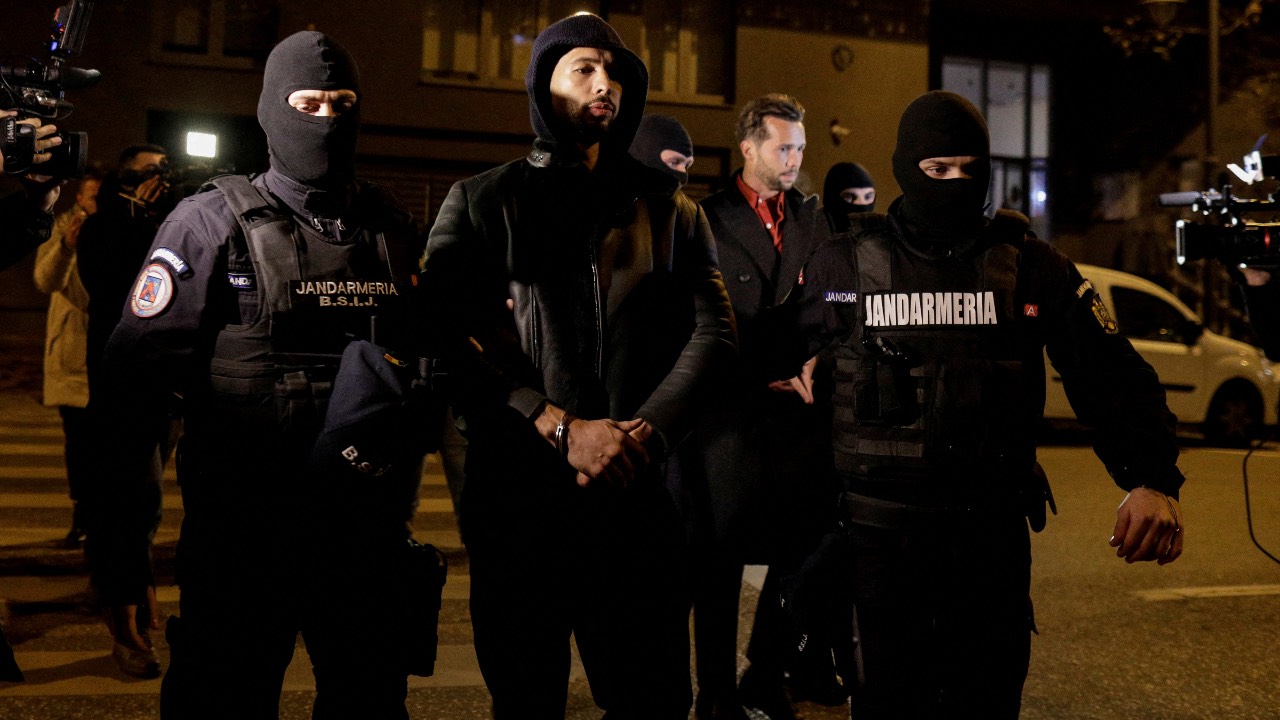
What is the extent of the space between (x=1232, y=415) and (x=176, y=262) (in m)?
12.7

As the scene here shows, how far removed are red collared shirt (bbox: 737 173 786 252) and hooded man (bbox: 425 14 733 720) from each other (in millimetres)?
1472

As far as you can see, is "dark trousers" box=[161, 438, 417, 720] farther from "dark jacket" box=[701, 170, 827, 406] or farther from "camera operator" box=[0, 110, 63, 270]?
"dark jacket" box=[701, 170, 827, 406]

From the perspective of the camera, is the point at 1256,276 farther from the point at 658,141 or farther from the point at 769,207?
the point at 658,141

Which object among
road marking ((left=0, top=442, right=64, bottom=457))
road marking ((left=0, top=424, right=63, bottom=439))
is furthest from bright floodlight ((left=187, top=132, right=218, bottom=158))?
road marking ((left=0, top=424, right=63, bottom=439))

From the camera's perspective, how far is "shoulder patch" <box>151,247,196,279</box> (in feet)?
8.93

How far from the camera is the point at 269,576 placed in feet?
9.00

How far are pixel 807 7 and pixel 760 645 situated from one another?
50.1 feet

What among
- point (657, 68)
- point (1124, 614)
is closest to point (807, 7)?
point (657, 68)

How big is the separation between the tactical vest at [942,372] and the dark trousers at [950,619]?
126 millimetres

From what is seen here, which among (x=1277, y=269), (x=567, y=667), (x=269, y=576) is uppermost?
(x=1277, y=269)

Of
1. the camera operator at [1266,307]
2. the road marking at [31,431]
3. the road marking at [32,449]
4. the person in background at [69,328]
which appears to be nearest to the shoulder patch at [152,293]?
the camera operator at [1266,307]

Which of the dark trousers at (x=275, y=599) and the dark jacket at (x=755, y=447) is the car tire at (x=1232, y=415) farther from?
the dark trousers at (x=275, y=599)

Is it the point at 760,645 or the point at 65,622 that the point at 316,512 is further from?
the point at 65,622

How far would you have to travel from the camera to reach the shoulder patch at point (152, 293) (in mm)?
2703
